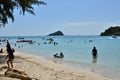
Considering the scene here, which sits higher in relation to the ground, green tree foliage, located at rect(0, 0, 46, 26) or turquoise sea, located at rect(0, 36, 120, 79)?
green tree foliage, located at rect(0, 0, 46, 26)

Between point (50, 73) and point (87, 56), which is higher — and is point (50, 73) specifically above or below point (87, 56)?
above

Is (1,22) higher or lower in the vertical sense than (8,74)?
higher

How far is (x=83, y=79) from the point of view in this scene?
18.5m

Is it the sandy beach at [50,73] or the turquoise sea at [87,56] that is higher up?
the sandy beach at [50,73]

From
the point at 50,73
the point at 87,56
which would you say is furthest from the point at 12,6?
the point at 87,56

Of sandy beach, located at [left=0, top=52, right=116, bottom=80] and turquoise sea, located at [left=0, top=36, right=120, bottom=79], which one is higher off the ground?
sandy beach, located at [left=0, top=52, right=116, bottom=80]

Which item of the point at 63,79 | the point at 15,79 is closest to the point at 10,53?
the point at 63,79

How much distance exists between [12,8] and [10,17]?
168cm

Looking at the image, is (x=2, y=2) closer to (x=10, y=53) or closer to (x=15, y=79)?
(x=10, y=53)

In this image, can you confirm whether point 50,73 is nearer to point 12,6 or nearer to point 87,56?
point 12,6

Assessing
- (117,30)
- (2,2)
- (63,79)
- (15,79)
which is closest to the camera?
(15,79)

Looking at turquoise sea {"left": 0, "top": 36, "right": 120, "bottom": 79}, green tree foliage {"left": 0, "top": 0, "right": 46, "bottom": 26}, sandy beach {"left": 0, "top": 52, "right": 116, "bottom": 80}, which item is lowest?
turquoise sea {"left": 0, "top": 36, "right": 120, "bottom": 79}

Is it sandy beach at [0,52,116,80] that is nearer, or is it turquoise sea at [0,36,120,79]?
sandy beach at [0,52,116,80]

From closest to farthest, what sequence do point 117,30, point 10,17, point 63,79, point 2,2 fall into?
point 63,79 → point 2,2 → point 10,17 → point 117,30
